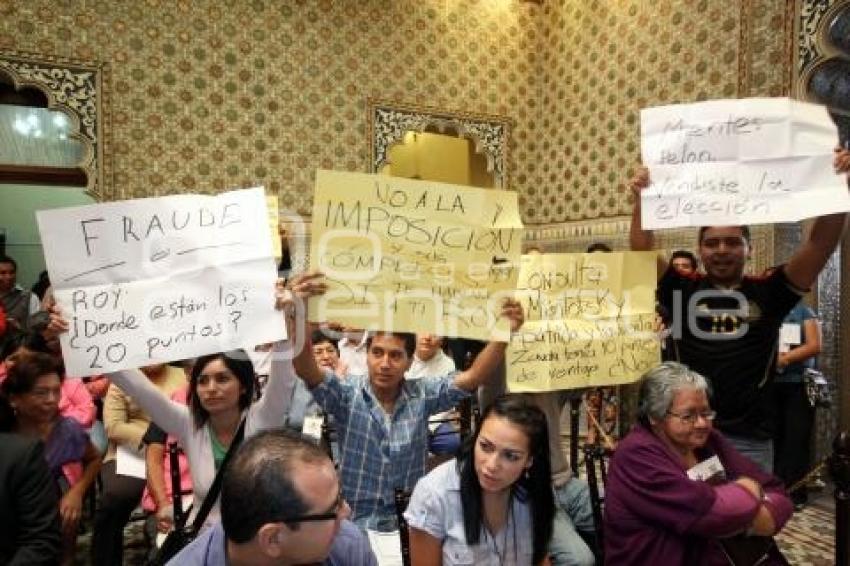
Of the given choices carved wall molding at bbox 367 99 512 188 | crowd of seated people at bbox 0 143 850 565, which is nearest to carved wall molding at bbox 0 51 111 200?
carved wall molding at bbox 367 99 512 188

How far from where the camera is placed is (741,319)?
240 centimetres

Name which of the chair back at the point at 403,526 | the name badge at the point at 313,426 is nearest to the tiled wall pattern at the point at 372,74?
the name badge at the point at 313,426

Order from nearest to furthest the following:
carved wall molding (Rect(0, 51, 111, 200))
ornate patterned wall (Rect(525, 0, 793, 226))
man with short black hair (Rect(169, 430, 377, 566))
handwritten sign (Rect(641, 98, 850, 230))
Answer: man with short black hair (Rect(169, 430, 377, 566))
handwritten sign (Rect(641, 98, 850, 230))
ornate patterned wall (Rect(525, 0, 793, 226))
carved wall molding (Rect(0, 51, 111, 200))

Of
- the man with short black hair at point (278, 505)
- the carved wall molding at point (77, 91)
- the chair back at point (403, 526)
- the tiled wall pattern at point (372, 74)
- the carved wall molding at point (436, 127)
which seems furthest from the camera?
the carved wall molding at point (436, 127)

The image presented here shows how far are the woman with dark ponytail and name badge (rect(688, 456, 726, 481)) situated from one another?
490 mm

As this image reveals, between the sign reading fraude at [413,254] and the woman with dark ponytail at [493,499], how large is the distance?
0.39 meters

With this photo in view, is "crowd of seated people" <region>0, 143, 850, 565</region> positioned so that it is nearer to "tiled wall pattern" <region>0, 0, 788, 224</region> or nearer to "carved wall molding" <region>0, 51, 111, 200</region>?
"carved wall molding" <region>0, 51, 111, 200</region>

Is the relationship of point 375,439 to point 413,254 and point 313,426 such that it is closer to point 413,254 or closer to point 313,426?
point 413,254

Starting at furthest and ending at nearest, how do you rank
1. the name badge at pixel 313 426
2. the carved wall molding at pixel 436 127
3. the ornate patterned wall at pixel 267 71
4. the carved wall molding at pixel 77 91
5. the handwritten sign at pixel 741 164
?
1. the carved wall molding at pixel 436 127
2. the ornate patterned wall at pixel 267 71
3. the carved wall molding at pixel 77 91
4. the name badge at pixel 313 426
5. the handwritten sign at pixel 741 164

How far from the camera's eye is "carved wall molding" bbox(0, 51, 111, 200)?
5758 mm

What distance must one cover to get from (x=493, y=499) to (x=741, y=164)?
1479 mm

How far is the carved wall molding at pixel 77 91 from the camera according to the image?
227 inches

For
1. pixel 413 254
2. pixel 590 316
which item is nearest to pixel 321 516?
pixel 413 254

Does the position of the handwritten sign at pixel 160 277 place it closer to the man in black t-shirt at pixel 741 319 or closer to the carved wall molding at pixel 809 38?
the man in black t-shirt at pixel 741 319
